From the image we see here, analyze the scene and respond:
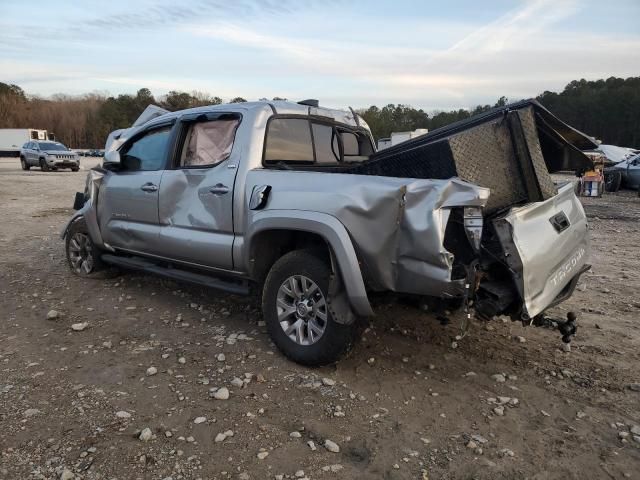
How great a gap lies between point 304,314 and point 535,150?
206cm

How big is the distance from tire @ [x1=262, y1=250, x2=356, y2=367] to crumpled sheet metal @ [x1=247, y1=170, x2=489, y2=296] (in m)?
0.39

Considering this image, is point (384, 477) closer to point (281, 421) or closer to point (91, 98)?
point (281, 421)

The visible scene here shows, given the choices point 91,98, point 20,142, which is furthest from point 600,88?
point 91,98

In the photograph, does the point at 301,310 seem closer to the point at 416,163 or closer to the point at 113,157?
the point at 416,163

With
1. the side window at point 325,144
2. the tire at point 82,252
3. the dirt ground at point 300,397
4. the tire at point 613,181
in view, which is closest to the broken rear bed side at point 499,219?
the dirt ground at point 300,397

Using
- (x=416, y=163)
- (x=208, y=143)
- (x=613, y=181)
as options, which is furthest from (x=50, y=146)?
(x=416, y=163)

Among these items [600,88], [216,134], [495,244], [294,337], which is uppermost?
[600,88]

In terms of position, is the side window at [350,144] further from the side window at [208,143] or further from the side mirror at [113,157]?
the side mirror at [113,157]

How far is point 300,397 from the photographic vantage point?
3436 millimetres

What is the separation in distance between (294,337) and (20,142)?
58530 millimetres

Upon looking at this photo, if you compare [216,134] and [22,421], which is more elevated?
[216,134]

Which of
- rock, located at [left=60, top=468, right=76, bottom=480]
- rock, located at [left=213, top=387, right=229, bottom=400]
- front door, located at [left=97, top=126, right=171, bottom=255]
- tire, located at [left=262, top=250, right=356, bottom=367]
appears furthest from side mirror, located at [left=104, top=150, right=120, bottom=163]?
rock, located at [left=60, top=468, right=76, bottom=480]

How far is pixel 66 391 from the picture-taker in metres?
3.49

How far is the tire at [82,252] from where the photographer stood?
6.07m
